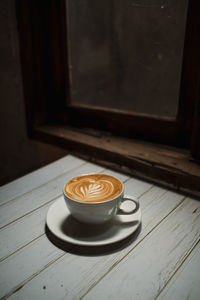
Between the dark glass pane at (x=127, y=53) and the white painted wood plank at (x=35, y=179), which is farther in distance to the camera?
the dark glass pane at (x=127, y=53)

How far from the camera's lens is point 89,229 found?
0.56 metres

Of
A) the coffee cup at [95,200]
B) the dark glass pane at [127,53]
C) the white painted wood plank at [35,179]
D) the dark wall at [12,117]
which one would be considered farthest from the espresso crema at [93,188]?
the dark wall at [12,117]

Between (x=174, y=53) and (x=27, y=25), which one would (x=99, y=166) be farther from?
(x=27, y=25)

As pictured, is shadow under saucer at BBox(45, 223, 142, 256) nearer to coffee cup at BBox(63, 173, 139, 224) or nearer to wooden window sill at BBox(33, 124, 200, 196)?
coffee cup at BBox(63, 173, 139, 224)

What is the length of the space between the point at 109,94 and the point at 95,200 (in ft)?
2.67

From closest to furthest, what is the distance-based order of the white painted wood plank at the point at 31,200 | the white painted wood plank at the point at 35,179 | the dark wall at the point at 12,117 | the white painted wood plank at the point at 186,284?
1. the white painted wood plank at the point at 186,284
2. the white painted wood plank at the point at 31,200
3. the white painted wood plank at the point at 35,179
4. the dark wall at the point at 12,117

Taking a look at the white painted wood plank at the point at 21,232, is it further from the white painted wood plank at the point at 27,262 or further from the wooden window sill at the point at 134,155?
the wooden window sill at the point at 134,155

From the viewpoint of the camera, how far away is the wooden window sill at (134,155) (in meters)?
0.77

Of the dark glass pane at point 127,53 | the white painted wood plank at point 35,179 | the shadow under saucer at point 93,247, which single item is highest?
the dark glass pane at point 127,53

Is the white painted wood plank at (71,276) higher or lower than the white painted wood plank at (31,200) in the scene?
higher

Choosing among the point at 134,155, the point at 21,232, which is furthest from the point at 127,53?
the point at 21,232

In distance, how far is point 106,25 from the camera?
46.9 inches

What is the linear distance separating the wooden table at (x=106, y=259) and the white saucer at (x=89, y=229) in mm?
22

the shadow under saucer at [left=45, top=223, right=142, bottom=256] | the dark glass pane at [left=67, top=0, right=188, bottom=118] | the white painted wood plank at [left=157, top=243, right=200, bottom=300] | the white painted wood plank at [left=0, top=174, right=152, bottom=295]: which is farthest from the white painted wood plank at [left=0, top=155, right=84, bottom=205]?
the white painted wood plank at [left=157, top=243, right=200, bottom=300]
